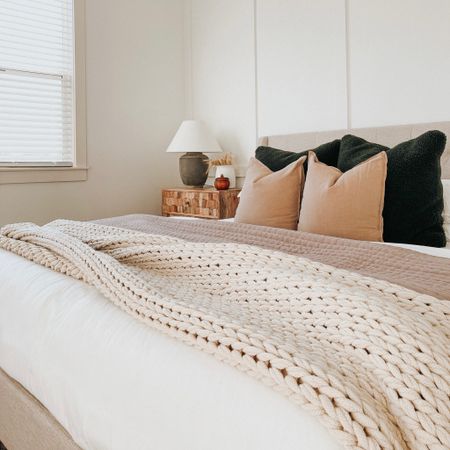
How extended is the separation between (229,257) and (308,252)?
1.46ft

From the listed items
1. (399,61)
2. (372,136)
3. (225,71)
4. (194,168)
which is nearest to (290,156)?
(372,136)

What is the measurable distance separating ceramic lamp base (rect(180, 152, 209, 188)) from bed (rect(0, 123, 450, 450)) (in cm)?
217

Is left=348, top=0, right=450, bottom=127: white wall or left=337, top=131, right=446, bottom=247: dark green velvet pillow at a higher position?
left=348, top=0, right=450, bottom=127: white wall

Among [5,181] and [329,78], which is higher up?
[329,78]

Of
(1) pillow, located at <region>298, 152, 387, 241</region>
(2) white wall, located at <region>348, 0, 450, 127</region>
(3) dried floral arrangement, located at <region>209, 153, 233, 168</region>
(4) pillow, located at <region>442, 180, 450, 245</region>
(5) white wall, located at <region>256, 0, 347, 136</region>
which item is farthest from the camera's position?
(3) dried floral arrangement, located at <region>209, 153, 233, 168</region>

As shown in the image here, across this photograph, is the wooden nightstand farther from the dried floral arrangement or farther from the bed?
the bed

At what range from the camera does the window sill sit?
308 centimetres

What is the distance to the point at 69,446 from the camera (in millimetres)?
920

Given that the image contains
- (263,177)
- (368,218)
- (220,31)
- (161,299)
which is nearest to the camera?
(161,299)

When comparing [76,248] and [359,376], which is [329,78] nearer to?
[76,248]

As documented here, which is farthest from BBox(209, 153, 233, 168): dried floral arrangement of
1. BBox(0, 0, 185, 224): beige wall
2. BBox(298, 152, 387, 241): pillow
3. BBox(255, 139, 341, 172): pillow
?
BBox(298, 152, 387, 241): pillow

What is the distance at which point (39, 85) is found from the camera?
126 inches

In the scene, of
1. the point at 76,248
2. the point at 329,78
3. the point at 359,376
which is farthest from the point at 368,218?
the point at 329,78

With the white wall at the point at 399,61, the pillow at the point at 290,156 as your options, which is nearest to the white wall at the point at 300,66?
the white wall at the point at 399,61
